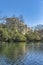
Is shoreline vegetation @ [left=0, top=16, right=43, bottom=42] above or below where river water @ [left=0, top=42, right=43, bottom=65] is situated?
above

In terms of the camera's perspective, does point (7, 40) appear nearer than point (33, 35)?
Yes

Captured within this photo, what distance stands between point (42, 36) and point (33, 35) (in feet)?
31.0

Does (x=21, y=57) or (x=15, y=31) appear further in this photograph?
(x=15, y=31)

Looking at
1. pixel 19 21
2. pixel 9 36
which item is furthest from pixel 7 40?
pixel 19 21

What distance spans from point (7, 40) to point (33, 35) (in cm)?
1826

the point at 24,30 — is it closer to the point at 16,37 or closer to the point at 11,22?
the point at 11,22

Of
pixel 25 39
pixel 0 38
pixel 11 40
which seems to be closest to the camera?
pixel 0 38

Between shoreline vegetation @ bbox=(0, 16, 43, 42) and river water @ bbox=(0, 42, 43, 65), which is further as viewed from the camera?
shoreline vegetation @ bbox=(0, 16, 43, 42)

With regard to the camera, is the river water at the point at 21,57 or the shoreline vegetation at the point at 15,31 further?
the shoreline vegetation at the point at 15,31

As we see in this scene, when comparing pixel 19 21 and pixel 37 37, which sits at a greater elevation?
pixel 19 21

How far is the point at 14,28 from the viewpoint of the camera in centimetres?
8306

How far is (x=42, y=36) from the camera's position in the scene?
94750 millimetres

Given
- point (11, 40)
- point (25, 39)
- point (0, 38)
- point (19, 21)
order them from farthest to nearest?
1. point (19, 21)
2. point (25, 39)
3. point (11, 40)
4. point (0, 38)

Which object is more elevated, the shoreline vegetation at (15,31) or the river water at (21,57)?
the shoreline vegetation at (15,31)
